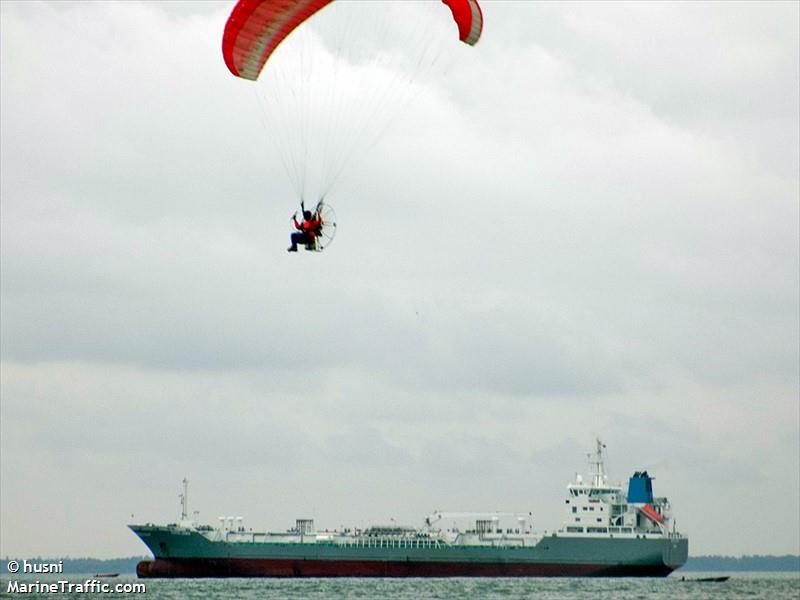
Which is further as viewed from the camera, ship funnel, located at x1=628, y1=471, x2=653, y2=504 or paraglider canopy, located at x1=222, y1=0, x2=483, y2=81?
ship funnel, located at x1=628, y1=471, x2=653, y2=504

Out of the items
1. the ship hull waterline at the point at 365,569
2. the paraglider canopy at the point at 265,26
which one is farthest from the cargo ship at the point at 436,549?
the paraglider canopy at the point at 265,26

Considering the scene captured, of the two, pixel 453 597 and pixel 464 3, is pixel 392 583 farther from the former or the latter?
pixel 464 3

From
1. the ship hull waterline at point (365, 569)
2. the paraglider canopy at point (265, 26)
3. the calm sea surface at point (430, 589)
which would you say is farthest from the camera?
Answer: the ship hull waterline at point (365, 569)

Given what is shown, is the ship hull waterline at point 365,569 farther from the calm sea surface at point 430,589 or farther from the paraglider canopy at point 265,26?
the paraglider canopy at point 265,26

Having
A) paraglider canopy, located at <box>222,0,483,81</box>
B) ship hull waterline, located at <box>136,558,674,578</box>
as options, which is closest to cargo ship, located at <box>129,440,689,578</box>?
ship hull waterline, located at <box>136,558,674,578</box>

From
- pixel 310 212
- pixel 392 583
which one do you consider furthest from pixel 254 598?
pixel 310 212

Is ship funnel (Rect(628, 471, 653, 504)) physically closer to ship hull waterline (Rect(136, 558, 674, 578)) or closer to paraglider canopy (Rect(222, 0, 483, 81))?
ship hull waterline (Rect(136, 558, 674, 578))
